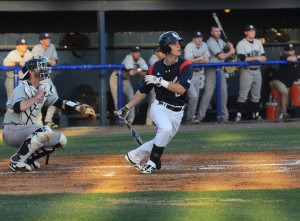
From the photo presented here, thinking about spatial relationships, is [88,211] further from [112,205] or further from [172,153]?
[172,153]

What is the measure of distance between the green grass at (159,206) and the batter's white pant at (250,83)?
900 centimetres

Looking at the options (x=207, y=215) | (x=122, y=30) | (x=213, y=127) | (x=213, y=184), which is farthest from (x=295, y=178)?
(x=122, y=30)

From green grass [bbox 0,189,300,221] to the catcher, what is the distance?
5.32ft

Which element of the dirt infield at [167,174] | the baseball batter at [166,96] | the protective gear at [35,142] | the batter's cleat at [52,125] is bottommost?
the batter's cleat at [52,125]

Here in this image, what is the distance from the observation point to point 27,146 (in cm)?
936

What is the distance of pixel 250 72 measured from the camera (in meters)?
16.6

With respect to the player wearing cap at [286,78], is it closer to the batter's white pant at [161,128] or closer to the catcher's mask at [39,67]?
the batter's white pant at [161,128]

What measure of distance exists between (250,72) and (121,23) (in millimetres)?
3479

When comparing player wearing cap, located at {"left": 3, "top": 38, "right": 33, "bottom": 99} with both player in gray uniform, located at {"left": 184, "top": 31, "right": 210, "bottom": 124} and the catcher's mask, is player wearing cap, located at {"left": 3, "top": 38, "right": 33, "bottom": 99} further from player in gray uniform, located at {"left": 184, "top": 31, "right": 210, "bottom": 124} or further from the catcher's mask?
the catcher's mask

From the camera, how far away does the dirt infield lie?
26.8ft

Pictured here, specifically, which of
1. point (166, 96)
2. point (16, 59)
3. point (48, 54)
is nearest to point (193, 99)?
point (48, 54)

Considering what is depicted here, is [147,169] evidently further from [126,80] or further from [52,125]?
[126,80]

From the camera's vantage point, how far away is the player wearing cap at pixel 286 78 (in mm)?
16719

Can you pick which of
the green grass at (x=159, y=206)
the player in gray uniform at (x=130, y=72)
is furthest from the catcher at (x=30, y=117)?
the player in gray uniform at (x=130, y=72)
